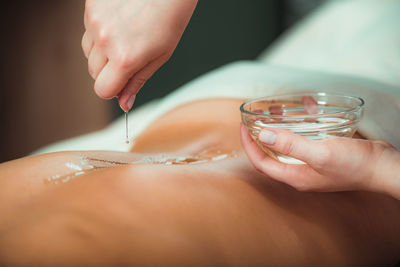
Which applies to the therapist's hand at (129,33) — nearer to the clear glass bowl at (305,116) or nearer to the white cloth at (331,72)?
the clear glass bowl at (305,116)

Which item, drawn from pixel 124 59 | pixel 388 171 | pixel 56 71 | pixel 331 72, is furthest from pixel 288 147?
pixel 56 71

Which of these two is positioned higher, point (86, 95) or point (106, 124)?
point (86, 95)

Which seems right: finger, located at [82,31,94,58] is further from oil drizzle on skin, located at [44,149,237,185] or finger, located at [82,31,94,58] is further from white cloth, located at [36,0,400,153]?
white cloth, located at [36,0,400,153]

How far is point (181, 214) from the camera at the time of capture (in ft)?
1.42

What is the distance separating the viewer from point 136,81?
61cm

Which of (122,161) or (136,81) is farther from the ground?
(136,81)

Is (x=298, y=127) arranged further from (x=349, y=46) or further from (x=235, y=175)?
(x=349, y=46)

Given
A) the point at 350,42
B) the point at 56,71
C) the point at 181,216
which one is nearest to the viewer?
the point at 181,216

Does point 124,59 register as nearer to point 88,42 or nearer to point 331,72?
point 88,42

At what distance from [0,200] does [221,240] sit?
267 millimetres

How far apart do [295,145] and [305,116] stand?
0.05m

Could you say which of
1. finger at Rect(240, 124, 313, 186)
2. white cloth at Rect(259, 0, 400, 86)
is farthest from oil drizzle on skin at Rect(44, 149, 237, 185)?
white cloth at Rect(259, 0, 400, 86)

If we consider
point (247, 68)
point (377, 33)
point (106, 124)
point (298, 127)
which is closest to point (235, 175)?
point (298, 127)

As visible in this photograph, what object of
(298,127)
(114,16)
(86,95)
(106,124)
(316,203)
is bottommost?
(106,124)
